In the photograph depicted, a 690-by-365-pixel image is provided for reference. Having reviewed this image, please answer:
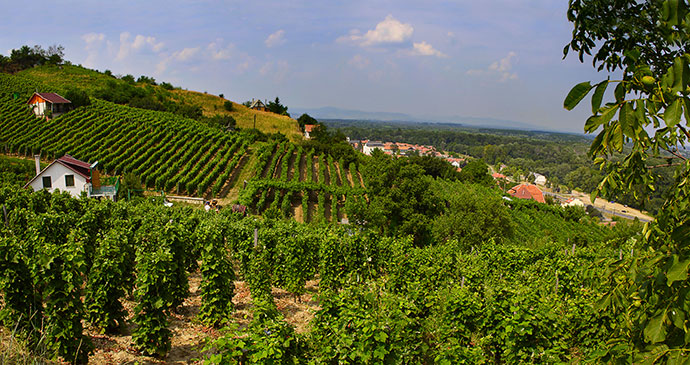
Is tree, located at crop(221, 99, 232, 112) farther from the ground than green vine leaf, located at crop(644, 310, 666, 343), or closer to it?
farther from the ground

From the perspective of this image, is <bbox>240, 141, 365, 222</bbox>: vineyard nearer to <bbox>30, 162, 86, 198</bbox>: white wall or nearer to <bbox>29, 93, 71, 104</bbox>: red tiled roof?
<bbox>30, 162, 86, 198</bbox>: white wall

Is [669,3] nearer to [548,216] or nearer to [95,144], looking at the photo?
[95,144]

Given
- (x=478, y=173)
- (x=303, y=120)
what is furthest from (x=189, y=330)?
(x=303, y=120)

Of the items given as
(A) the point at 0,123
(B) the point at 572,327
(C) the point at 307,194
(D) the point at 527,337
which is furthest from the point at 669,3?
(A) the point at 0,123

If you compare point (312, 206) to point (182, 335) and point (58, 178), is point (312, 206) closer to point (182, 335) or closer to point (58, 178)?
point (58, 178)

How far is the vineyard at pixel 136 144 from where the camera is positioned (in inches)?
1302

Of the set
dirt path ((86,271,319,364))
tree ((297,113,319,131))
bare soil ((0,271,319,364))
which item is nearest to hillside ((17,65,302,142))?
tree ((297,113,319,131))

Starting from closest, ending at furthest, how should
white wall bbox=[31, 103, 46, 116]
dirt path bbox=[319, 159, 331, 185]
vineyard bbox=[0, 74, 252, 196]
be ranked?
vineyard bbox=[0, 74, 252, 196], dirt path bbox=[319, 159, 331, 185], white wall bbox=[31, 103, 46, 116]

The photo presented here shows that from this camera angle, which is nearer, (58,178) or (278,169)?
(58,178)

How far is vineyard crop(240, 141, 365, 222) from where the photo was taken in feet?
100

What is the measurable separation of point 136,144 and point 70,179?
11059mm

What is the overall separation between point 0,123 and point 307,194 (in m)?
→ 33.4

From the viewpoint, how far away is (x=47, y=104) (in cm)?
4084

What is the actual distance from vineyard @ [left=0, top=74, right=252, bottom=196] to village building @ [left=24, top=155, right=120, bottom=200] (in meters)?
4.43
